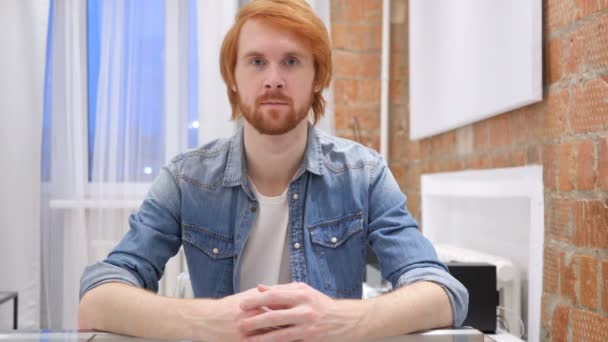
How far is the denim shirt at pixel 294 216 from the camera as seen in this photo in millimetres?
1274

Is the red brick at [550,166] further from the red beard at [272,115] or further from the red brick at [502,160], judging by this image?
the red beard at [272,115]

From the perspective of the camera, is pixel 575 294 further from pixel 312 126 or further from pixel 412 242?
pixel 312 126

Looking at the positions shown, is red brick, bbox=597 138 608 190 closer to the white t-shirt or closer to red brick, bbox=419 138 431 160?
the white t-shirt

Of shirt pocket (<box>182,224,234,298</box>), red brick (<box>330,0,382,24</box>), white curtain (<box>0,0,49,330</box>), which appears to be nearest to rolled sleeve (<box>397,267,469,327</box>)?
shirt pocket (<box>182,224,234,298</box>)

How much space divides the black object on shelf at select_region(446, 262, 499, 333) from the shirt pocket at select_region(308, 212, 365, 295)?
1.36 ft

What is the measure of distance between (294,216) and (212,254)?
20cm

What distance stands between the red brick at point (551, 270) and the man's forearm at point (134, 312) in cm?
98

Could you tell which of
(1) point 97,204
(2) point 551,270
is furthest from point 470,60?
(1) point 97,204

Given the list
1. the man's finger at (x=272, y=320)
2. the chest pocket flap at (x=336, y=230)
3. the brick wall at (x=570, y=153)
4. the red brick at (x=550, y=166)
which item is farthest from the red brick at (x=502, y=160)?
the man's finger at (x=272, y=320)

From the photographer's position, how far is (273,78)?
1.21 m

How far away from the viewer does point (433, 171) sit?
8.63 ft

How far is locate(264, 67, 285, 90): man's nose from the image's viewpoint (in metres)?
1.21

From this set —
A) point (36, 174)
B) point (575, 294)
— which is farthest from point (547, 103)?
point (36, 174)

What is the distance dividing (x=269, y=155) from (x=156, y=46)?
Result: 5.88ft
